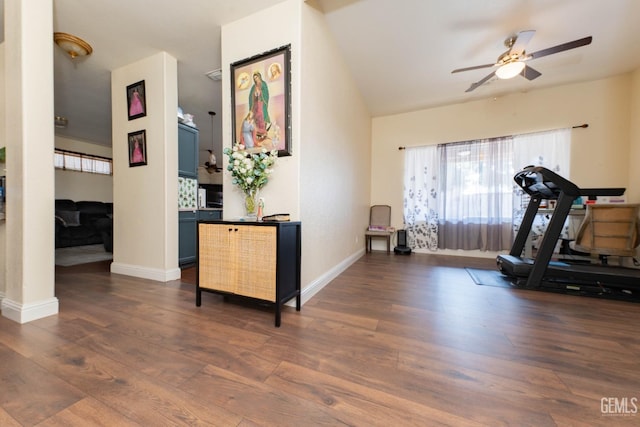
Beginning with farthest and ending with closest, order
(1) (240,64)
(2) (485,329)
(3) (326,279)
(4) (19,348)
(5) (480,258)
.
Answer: (5) (480,258)
(3) (326,279)
(1) (240,64)
(2) (485,329)
(4) (19,348)

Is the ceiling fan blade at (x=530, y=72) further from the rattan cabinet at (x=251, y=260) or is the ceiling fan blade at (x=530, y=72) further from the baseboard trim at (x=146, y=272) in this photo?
the baseboard trim at (x=146, y=272)

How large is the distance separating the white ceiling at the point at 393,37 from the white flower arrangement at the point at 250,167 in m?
1.17

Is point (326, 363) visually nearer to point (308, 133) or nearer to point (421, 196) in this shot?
point (308, 133)

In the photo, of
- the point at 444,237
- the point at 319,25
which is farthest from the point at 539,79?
the point at 319,25

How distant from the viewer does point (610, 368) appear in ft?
3.69

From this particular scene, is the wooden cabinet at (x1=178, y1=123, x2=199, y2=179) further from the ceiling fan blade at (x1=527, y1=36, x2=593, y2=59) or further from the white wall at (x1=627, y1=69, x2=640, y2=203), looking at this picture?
the white wall at (x1=627, y1=69, x2=640, y2=203)

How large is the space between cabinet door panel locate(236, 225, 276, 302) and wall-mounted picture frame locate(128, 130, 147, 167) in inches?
78.5

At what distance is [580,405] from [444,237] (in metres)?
3.61

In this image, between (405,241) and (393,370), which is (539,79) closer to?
(405,241)

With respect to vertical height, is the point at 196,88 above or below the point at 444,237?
above

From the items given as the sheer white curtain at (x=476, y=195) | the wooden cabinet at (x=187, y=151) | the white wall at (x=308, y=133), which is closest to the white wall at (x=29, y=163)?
the white wall at (x=308, y=133)

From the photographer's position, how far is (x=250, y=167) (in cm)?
178

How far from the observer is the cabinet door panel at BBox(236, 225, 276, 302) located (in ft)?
5.15

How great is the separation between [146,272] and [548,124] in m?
6.23
